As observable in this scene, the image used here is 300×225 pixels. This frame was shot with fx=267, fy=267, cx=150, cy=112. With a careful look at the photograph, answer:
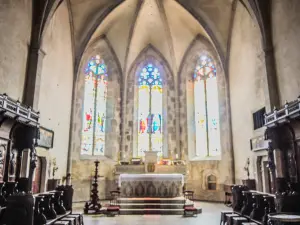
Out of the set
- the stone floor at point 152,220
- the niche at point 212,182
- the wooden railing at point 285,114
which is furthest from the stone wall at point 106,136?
the wooden railing at point 285,114

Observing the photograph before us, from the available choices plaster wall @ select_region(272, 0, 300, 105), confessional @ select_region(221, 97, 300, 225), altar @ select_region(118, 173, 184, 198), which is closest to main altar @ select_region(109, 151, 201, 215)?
altar @ select_region(118, 173, 184, 198)

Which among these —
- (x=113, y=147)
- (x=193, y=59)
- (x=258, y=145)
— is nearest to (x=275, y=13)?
(x=258, y=145)

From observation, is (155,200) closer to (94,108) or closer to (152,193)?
(152,193)

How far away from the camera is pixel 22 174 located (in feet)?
32.4

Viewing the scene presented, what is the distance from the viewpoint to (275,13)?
36.1ft

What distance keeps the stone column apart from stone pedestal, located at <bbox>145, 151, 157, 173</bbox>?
6.30 metres

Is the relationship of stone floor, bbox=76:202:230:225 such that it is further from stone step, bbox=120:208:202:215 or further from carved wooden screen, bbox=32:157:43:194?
carved wooden screen, bbox=32:157:43:194

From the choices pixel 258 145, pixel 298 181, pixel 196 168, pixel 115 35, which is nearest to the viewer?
pixel 298 181

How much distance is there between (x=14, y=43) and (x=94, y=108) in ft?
26.3

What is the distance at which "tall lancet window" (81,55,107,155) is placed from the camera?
16891 millimetres

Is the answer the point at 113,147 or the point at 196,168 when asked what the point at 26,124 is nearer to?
the point at 113,147

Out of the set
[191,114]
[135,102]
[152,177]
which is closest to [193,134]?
[191,114]

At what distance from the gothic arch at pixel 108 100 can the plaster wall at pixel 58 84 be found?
1.09 meters

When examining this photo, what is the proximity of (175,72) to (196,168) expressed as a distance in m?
6.69
